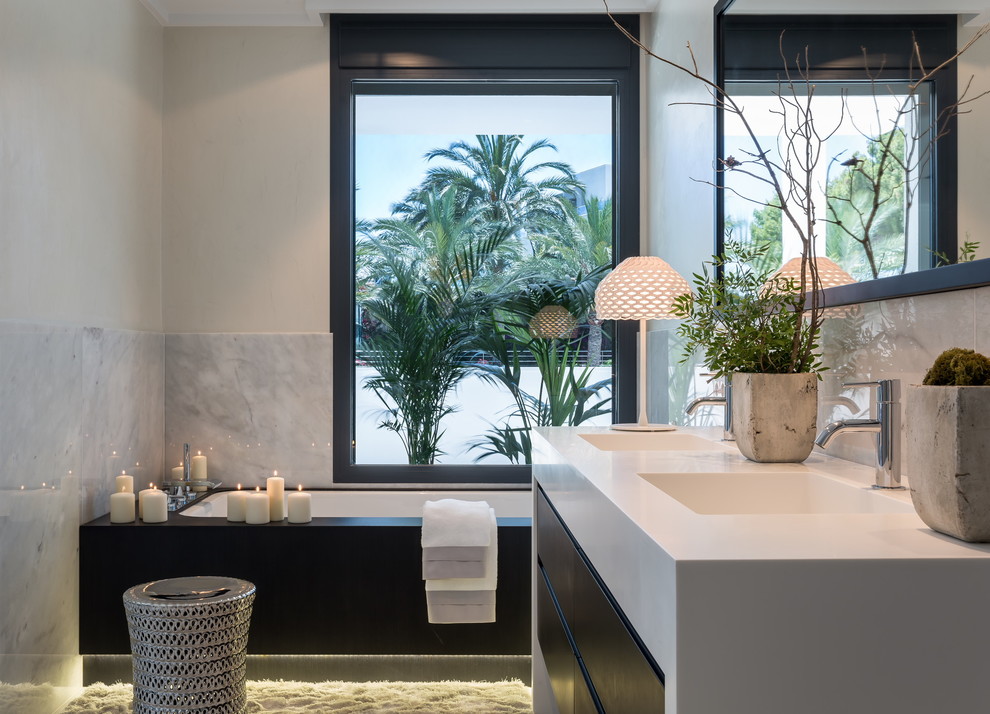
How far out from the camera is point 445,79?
141 inches

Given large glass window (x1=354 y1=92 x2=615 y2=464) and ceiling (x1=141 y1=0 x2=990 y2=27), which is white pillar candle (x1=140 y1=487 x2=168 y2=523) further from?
ceiling (x1=141 y1=0 x2=990 y2=27)

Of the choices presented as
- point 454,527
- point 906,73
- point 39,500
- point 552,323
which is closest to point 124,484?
point 39,500

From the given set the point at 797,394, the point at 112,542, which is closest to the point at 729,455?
the point at 797,394

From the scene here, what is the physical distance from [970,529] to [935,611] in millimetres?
103

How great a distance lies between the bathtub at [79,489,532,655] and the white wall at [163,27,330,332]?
3.64 ft

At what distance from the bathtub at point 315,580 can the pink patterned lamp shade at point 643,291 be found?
0.81 meters

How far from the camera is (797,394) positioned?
55.9 inches

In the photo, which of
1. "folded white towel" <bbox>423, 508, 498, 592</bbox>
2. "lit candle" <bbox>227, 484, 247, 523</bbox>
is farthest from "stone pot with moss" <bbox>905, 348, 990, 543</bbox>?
"lit candle" <bbox>227, 484, 247, 523</bbox>

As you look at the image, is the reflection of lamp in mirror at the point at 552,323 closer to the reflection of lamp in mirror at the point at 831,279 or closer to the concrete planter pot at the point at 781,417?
the reflection of lamp in mirror at the point at 831,279

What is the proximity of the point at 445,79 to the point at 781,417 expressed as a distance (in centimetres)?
263

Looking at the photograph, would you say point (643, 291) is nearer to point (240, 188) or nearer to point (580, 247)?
point (580, 247)

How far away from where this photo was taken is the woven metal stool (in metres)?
2.22

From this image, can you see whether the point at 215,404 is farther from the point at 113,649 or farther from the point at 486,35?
the point at 486,35

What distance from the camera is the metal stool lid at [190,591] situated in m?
2.26
